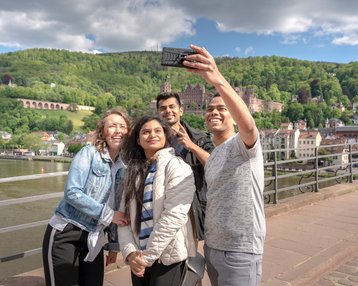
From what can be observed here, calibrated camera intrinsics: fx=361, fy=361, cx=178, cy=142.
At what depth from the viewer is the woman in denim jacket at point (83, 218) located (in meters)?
1.92

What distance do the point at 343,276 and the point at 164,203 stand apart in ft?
8.30

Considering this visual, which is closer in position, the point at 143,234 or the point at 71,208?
the point at 143,234

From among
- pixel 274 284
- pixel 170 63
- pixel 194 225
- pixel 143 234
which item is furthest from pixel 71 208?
pixel 274 284

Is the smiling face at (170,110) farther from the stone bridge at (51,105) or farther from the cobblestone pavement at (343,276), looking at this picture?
the stone bridge at (51,105)

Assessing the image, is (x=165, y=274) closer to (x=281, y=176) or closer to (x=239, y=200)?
(x=239, y=200)

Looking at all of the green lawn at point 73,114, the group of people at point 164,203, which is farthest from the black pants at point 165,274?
the green lawn at point 73,114

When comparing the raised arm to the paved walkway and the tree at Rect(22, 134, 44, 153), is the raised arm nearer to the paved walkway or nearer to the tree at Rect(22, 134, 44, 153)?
the paved walkway

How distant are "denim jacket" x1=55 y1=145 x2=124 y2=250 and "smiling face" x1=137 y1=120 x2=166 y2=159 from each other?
29cm

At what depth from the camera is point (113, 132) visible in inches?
84.3

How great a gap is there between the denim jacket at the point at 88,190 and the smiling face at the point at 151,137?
0.29 metres

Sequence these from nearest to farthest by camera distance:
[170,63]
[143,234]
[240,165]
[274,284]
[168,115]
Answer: [170,63] < [240,165] < [143,234] < [168,115] < [274,284]

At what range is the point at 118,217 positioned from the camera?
1.85m

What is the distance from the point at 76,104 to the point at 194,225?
432ft

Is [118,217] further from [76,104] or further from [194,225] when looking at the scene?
[76,104]
